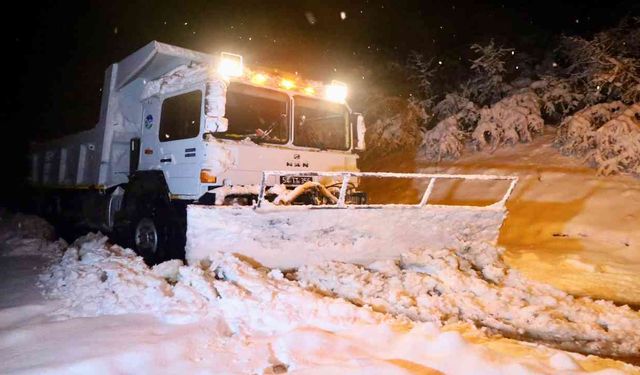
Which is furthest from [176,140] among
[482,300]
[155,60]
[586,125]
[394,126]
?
[586,125]

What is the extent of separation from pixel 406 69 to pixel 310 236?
11896 millimetres

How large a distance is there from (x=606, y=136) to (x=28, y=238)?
39.3 ft

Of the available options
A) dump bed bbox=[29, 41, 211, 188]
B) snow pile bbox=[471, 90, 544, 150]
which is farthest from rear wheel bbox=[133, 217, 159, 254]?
snow pile bbox=[471, 90, 544, 150]

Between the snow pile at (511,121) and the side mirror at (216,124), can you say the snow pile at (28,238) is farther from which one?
the snow pile at (511,121)

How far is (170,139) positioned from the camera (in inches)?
275

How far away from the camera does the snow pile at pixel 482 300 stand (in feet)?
14.4

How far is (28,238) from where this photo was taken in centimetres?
885

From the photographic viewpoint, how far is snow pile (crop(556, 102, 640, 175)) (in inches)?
384

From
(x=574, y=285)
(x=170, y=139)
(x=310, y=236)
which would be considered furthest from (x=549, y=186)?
(x=170, y=139)

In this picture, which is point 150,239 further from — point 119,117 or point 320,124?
point 320,124

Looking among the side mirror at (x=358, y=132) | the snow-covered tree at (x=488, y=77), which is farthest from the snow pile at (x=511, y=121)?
the side mirror at (x=358, y=132)

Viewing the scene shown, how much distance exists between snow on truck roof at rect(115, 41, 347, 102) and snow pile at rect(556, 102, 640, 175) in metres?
6.30

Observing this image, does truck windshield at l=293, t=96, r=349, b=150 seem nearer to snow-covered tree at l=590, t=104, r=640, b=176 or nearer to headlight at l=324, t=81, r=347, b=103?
headlight at l=324, t=81, r=347, b=103

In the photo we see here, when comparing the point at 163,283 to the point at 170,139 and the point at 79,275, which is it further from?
the point at 170,139
